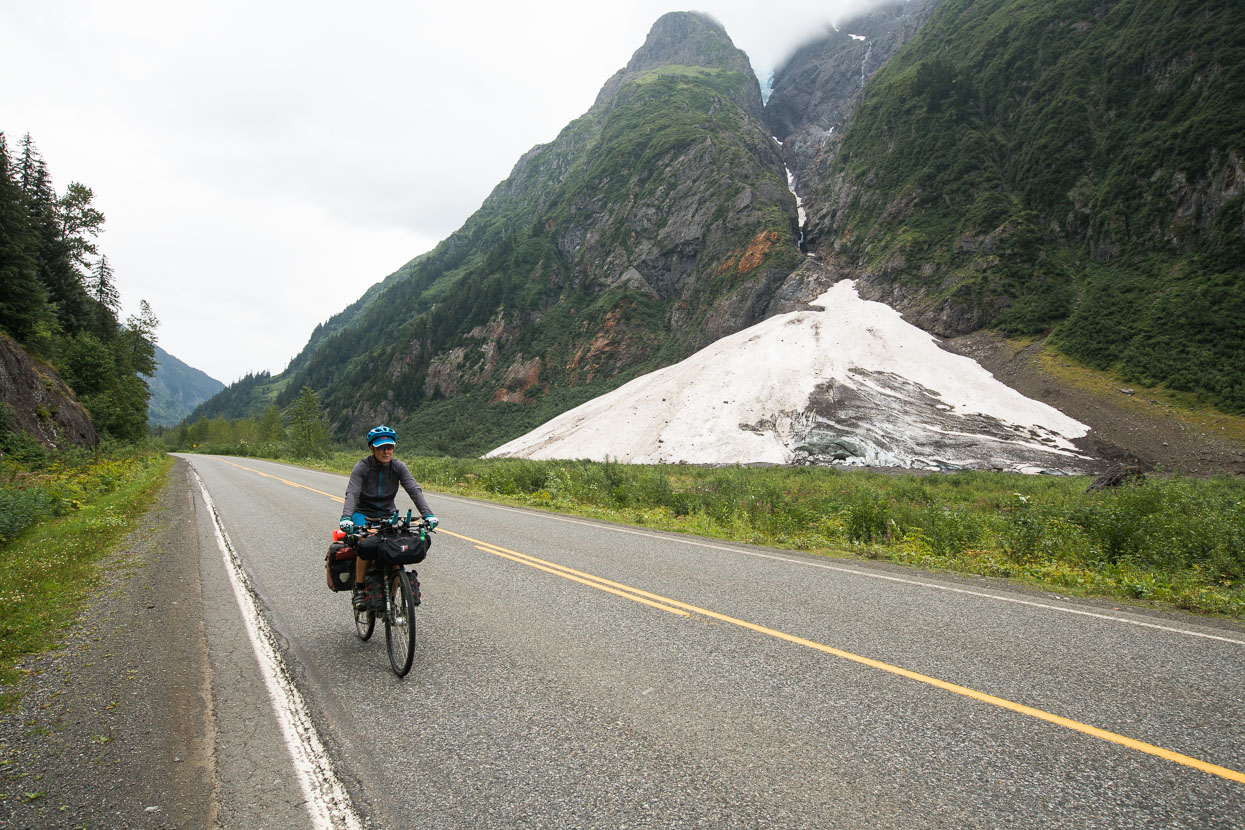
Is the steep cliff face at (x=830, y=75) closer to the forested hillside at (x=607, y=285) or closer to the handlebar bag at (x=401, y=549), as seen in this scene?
the forested hillside at (x=607, y=285)

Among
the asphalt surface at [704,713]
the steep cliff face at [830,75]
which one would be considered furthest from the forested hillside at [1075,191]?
the steep cliff face at [830,75]

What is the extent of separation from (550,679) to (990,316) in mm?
59394

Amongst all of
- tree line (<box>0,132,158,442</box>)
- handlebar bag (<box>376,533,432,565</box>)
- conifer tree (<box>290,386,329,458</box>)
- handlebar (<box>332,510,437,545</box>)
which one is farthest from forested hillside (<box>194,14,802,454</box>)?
handlebar bag (<box>376,533,432,565</box>)

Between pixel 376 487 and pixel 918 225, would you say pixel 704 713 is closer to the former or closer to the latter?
pixel 376 487

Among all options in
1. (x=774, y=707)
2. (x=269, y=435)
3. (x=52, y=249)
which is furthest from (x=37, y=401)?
(x=269, y=435)

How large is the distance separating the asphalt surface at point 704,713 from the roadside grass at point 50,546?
85cm

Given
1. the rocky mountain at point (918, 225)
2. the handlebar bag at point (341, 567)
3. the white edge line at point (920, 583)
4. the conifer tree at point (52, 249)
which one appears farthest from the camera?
the rocky mountain at point (918, 225)

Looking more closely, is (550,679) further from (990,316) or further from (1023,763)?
(990,316)

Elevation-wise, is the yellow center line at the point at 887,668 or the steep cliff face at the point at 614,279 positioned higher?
the steep cliff face at the point at 614,279

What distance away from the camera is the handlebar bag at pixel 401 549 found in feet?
16.1

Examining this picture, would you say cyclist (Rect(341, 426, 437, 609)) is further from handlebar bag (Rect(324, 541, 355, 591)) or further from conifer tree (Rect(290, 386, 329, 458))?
conifer tree (Rect(290, 386, 329, 458))

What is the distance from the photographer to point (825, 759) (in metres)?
3.42

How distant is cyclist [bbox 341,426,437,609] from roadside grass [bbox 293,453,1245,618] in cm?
828

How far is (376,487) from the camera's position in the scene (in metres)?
5.77
